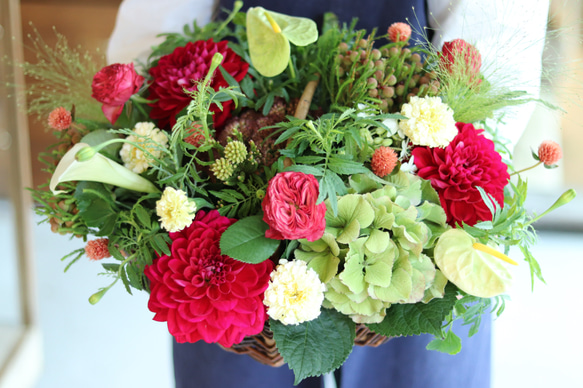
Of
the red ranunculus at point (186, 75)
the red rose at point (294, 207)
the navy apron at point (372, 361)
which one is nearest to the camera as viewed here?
the red rose at point (294, 207)

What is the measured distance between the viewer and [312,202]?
0.37m

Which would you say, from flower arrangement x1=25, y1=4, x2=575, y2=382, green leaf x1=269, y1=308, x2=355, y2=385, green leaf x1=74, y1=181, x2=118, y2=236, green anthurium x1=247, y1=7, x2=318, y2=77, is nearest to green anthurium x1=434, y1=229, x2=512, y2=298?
flower arrangement x1=25, y1=4, x2=575, y2=382

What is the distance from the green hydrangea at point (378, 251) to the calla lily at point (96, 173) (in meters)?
0.17

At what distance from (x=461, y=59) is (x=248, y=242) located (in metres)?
0.26

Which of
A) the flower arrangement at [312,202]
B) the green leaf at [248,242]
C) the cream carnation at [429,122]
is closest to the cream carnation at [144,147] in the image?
the flower arrangement at [312,202]

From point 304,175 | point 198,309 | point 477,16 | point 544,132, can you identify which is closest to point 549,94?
point 477,16

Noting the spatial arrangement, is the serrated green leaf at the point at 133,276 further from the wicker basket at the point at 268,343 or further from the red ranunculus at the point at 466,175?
the red ranunculus at the point at 466,175

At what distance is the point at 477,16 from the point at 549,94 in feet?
0.40

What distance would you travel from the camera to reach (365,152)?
43 centimetres

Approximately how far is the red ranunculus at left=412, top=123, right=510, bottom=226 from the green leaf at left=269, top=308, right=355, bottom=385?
0.15 m

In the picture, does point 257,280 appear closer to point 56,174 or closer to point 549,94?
point 56,174

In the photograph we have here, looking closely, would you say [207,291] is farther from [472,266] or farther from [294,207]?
[472,266]

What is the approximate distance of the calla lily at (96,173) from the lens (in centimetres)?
39

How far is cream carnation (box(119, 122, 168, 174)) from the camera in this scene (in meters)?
0.44
